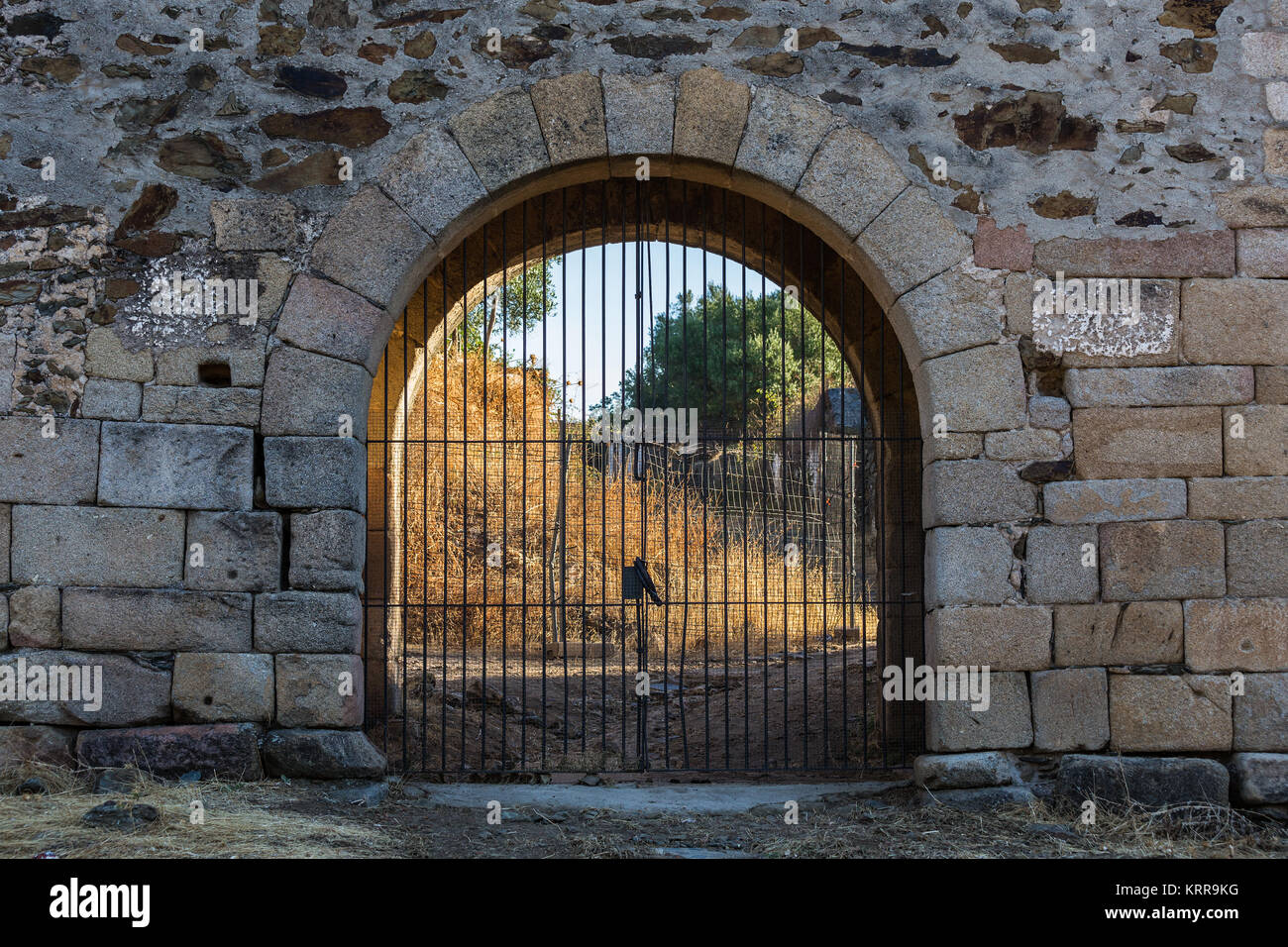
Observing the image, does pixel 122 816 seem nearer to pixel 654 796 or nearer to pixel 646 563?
pixel 654 796

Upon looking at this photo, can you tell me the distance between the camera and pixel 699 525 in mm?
11750

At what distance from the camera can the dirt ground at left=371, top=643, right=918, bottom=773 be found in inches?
219

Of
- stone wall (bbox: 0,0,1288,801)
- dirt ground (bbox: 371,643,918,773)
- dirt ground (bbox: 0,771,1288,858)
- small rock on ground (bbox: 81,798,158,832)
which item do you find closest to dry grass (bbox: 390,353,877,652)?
dirt ground (bbox: 371,643,918,773)

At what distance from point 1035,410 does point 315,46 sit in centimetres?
328

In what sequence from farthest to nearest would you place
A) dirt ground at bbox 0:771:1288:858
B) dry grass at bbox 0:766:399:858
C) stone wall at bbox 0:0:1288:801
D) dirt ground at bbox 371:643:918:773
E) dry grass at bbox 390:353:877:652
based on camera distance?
dry grass at bbox 390:353:877:652, dirt ground at bbox 371:643:918:773, stone wall at bbox 0:0:1288:801, dirt ground at bbox 0:771:1288:858, dry grass at bbox 0:766:399:858

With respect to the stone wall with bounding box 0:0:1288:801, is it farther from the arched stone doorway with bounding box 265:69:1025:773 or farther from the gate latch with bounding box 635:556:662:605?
the gate latch with bounding box 635:556:662:605

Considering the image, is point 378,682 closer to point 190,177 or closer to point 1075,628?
point 190,177

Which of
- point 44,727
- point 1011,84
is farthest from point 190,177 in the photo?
point 1011,84

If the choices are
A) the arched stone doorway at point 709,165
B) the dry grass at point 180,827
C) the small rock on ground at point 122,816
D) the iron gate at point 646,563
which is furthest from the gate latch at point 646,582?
the small rock on ground at point 122,816

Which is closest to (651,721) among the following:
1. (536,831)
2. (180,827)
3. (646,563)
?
(646,563)

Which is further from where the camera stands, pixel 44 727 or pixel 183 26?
pixel 183 26

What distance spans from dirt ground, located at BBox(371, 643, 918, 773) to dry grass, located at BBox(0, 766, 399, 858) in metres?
1.02

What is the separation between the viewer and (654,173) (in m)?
4.78

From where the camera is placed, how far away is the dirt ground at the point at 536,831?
3648mm
